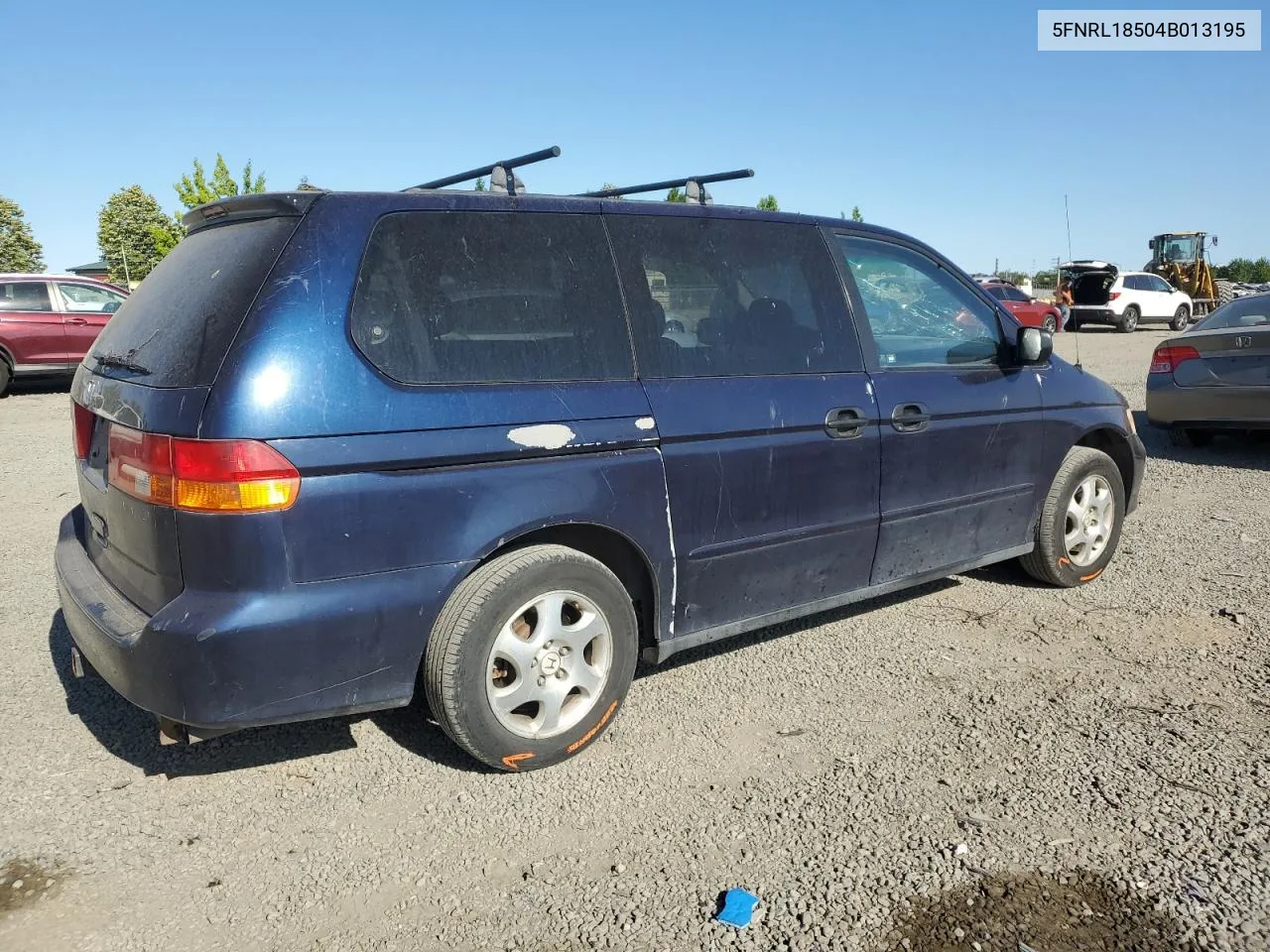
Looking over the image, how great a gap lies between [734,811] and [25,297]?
47.5ft

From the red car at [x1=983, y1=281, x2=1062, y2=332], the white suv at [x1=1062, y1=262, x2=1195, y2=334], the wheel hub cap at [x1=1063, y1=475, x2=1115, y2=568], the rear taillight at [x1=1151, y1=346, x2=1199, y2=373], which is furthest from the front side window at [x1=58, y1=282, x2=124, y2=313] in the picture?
the white suv at [x1=1062, y1=262, x2=1195, y2=334]

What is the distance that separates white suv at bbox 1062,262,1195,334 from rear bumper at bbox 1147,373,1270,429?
18885mm

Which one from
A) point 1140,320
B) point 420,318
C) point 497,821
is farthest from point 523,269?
point 1140,320

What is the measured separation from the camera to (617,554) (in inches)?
132

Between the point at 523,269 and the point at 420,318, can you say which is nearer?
the point at 420,318

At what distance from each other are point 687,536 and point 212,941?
1839 mm

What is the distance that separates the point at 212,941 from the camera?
7.87 ft

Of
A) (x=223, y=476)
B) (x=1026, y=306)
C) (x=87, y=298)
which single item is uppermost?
(x=87, y=298)

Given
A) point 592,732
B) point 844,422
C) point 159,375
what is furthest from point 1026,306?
point 159,375

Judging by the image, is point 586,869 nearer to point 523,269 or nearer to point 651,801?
point 651,801

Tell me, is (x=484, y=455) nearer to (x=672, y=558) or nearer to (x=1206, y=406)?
(x=672, y=558)

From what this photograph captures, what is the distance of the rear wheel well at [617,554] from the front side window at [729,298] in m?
0.59

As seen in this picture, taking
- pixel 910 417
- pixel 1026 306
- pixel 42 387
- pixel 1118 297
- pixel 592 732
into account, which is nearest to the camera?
pixel 592 732

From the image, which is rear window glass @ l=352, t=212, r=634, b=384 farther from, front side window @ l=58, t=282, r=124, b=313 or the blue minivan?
front side window @ l=58, t=282, r=124, b=313
